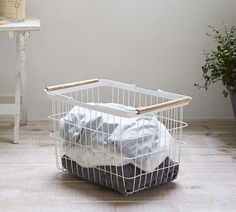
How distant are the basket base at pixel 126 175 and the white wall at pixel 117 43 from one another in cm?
94

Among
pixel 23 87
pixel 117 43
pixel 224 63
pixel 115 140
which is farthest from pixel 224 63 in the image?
pixel 23 87

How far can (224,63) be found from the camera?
122 inches

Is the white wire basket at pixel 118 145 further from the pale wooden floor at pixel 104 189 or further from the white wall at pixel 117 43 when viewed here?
the white wall at pixel 117 43

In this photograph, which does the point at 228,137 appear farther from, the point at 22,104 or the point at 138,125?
the point at 22,104

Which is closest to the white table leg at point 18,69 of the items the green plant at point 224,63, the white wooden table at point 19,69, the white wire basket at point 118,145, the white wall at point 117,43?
the white wooden table at point 19,69

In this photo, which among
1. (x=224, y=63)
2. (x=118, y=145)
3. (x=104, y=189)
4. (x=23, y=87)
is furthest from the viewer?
(x=23, y=87)

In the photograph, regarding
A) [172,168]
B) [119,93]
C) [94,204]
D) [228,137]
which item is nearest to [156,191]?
[172,168]

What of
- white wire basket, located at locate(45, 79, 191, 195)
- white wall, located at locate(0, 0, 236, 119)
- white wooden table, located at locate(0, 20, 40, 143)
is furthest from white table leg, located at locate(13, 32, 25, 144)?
white wire basket, located at locate(45, 79, 191, 195)

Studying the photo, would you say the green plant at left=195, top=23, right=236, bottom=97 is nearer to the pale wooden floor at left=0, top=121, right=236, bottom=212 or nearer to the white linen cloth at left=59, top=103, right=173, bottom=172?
the pale wooden floor at left=0, top=121, right=236, bottom=212

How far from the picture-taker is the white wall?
131 inches

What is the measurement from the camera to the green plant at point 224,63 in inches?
121

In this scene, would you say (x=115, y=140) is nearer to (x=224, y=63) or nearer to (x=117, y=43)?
(x=224, y=63)

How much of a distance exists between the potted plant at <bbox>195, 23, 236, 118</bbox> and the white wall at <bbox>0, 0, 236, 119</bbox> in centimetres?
13

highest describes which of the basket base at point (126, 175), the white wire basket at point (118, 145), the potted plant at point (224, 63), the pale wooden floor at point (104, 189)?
the potted plant at point (224, 63)
